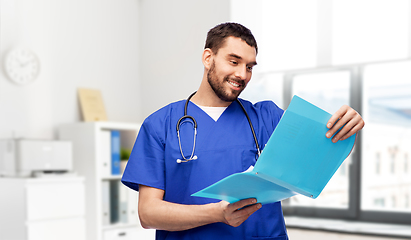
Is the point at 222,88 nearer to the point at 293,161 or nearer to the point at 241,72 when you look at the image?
the point at 241,72

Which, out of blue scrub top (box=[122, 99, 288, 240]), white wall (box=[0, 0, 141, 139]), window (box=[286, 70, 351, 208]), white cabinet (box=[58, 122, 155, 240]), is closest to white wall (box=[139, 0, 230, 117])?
white wall (box=[0, 0, 141, 139])

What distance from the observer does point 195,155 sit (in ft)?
4.03

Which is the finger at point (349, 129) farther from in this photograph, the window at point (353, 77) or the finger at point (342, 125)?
the window at point (353, 77)

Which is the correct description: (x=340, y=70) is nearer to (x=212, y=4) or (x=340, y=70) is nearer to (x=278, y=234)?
(x=212, y=4)

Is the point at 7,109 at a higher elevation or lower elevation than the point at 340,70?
lower

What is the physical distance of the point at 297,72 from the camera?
3258 millimetres

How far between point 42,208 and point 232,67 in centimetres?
195

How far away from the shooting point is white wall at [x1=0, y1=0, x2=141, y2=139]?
304cm

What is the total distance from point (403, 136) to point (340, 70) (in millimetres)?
631

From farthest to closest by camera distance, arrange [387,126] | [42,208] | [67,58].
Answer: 1. [67,58]
2. [387,126]
3. [42,208]

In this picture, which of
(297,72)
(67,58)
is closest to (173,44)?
(67,58)

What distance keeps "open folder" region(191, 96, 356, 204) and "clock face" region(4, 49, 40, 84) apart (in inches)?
96.4

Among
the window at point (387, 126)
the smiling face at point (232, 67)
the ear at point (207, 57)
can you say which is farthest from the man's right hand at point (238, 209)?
the window at point (387, 126)

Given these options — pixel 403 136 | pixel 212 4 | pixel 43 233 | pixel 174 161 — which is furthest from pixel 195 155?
pixel 212 4
